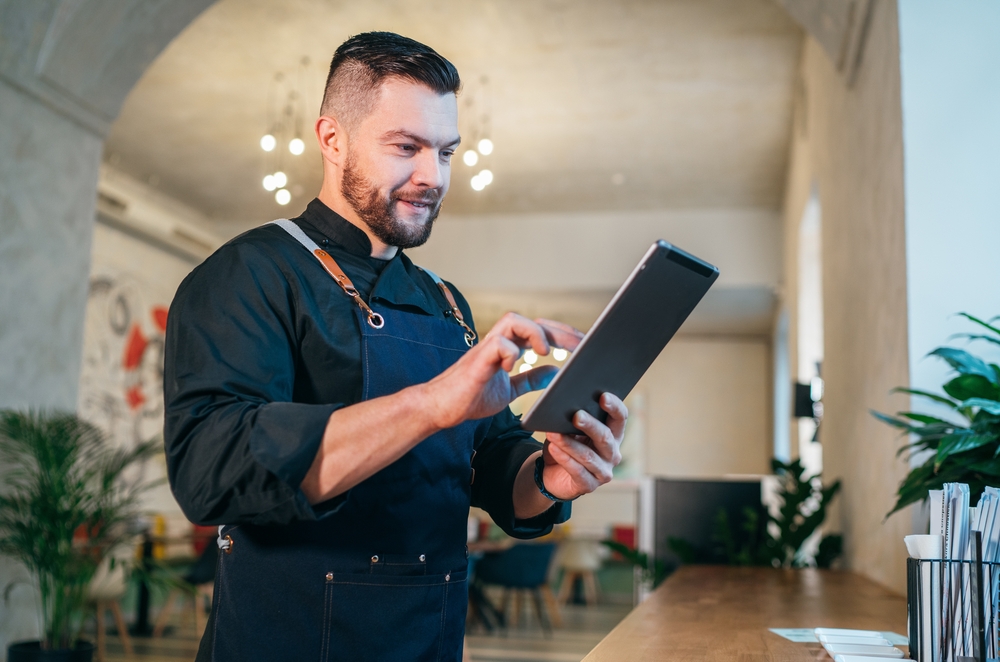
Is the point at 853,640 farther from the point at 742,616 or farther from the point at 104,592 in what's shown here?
the point at 104,592

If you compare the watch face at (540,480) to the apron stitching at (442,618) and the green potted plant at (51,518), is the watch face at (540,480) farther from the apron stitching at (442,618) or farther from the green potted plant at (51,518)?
the green potted plant at (51,518)

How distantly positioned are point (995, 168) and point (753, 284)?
22.7ft

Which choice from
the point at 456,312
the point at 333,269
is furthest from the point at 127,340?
the point at 333,269

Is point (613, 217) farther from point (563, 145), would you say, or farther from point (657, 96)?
point (657, 96)

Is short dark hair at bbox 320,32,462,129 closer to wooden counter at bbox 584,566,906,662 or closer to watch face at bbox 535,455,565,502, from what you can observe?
watch face at bbox 535,455,565,502

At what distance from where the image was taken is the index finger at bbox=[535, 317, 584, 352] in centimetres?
101

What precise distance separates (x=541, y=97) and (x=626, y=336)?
607 centimetres

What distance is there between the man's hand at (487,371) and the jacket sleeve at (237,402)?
5.1 inches

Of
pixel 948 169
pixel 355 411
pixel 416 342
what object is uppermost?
pixel 948 169

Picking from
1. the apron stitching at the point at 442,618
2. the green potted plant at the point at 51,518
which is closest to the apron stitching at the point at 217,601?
the apron stitching at the point at 442,618

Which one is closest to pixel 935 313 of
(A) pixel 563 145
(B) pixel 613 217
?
(A) pixel 563 145

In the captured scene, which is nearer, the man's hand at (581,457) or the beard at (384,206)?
the man's hand at (581,457)

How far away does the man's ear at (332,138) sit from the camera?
4.29ft

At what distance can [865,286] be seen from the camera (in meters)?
3.32
